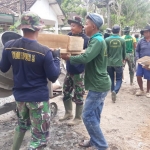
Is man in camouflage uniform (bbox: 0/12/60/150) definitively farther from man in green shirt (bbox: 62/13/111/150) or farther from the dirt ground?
the dirt ground

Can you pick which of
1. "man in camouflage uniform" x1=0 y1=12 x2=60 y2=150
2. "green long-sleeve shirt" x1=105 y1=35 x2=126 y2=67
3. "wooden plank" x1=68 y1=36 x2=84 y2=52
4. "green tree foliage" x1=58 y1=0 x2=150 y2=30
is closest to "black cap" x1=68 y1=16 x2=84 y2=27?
"wooden plank" x1=68 y1=36 x2=84 y2=52

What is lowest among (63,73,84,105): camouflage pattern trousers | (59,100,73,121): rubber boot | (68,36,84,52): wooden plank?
(59,100,73,121): rubber boot

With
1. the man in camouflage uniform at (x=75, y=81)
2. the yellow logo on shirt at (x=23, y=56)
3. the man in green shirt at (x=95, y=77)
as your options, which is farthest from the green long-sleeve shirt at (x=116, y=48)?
the yellow logo on shirt at (x=23, y=56)

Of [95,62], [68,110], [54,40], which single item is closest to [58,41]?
[54,40]

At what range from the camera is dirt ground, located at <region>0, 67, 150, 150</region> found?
3.78m

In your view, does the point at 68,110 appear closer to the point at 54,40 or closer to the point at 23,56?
the point at 54,40

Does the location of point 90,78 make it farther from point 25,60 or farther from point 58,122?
point 58,122

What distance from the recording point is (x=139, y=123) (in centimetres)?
488

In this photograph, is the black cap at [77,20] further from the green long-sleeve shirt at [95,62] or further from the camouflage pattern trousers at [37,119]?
the camouflage pattern trousers at [37,119]

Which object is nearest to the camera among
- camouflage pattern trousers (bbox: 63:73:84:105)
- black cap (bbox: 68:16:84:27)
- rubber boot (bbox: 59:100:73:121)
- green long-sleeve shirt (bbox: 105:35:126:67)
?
black cap (bbox: 68:16:84:27)

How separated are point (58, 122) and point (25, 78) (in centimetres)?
220

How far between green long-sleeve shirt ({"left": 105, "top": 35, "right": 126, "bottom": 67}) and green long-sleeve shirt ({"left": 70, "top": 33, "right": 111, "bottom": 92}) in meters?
3.05

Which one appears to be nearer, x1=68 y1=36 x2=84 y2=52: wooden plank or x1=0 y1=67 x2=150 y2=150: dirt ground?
x1=68 y1=36 x2=84 y2=52: wooden plank

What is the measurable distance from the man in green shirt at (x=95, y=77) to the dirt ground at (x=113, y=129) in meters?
0.59
